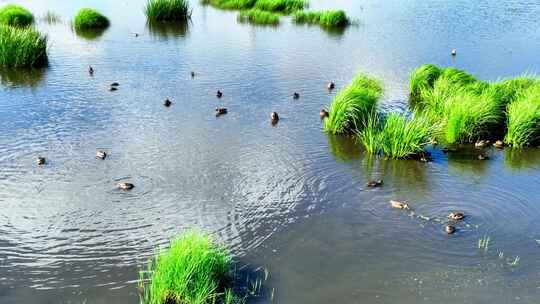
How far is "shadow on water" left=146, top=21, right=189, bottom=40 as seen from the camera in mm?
30438

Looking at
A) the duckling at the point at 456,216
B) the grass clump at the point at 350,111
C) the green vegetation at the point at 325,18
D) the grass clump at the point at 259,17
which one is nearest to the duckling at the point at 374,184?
the duckling at the point at 456,216

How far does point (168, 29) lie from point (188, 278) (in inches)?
962

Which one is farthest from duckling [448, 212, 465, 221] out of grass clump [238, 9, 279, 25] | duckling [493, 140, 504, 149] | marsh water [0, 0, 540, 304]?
grass clump [238, 9, 279, 25]

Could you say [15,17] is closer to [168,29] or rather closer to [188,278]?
[168,29]

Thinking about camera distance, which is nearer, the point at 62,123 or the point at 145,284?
the point at 145,284

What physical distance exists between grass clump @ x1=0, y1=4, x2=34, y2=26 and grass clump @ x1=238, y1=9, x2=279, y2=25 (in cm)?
1132

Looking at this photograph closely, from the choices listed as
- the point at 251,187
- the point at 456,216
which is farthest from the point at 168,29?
the point at 456,216

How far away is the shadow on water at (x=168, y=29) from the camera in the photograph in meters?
30.4

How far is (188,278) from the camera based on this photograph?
9508 mm

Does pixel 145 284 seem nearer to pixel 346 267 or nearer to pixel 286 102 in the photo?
pixel 346 267

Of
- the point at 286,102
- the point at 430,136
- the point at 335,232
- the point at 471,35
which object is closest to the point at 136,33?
the point at 286,102

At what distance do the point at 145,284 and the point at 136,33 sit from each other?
22175 mm

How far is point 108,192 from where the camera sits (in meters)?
13.6

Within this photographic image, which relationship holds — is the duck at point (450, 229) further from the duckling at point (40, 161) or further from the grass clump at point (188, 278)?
the duckling at point (40, 161)
